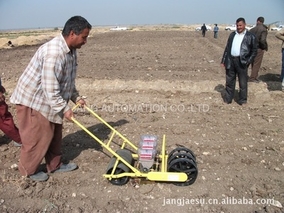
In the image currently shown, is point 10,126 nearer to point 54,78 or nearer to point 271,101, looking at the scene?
point 54,78

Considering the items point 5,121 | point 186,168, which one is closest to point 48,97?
point 5,121

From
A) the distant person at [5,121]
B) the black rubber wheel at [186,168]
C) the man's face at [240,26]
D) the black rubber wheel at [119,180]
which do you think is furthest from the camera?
the man's face at [240,26]

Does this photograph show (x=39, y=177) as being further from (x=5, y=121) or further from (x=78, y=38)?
(x=78, y=38)

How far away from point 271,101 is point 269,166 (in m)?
3.28

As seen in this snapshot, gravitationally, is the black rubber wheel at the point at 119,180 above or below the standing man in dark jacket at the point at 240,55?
below

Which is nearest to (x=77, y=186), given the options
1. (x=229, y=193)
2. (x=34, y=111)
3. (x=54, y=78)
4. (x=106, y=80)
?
(x=34, y=111)

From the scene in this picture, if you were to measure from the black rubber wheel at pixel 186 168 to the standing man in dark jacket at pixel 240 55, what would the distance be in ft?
11.5

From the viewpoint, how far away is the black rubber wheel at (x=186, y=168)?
3664mm

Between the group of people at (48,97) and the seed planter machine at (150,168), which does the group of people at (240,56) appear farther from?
the group of people at (48,97)

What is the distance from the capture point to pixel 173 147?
15.9 feet

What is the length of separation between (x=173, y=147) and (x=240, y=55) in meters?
2.85

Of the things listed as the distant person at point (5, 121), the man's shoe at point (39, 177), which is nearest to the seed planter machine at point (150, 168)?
the man's shoe at point (39, 177)

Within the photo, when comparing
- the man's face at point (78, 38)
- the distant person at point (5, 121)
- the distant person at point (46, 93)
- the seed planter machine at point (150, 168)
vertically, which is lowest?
the seed planter machine at point (150, 168)

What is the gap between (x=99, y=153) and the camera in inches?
186
